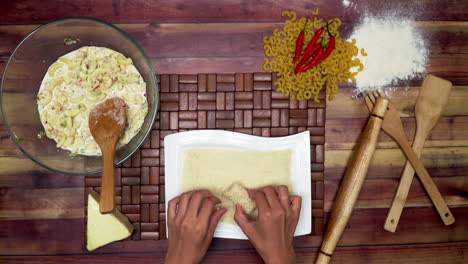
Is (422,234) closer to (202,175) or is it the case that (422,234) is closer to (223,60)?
(202,175)

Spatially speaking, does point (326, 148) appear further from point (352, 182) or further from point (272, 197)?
point (272, 197)

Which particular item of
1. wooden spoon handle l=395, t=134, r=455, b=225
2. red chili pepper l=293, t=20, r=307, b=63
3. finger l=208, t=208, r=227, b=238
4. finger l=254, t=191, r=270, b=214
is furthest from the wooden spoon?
wooden spoon handle l=395, t=134, r=455, b=225

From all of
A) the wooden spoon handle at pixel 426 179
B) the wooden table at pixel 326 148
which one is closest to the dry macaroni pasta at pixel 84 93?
the wooden table at pixel 326 148

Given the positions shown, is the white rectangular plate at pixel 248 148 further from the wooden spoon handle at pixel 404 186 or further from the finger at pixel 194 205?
the wooden spoon handle at pixel 404 186

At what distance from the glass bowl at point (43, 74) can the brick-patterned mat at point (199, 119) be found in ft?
0.27

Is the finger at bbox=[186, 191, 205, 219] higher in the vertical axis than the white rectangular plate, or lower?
lower

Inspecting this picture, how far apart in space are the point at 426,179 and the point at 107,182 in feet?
2.88

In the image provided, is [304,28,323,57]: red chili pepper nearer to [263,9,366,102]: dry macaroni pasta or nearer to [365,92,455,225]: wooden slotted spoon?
[263,9,366,102]: dry macaroni pasta

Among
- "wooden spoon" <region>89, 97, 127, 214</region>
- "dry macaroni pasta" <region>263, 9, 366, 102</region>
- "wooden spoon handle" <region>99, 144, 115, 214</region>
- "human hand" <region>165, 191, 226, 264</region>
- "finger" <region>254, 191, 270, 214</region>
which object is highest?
"dry macaroni pasta" <region>263, 9, 366, 102</region>

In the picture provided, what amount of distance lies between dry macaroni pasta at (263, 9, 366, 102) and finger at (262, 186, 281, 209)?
0.87ft

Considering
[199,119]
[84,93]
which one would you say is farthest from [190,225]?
[84,93]

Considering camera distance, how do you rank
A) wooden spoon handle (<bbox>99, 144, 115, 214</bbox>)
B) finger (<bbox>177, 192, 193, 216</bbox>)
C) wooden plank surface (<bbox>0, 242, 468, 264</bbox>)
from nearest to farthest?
wooden spoon handle (<bbox>99, 144, 115, 214</bbox>)
finger (<bbox>177, 192, 193, 216</bbox>)
wooden plank surface (<bbox>0, 242, 468, 264</bbox>)

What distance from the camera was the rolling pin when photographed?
105 cm

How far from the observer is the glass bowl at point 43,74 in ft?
3.27
